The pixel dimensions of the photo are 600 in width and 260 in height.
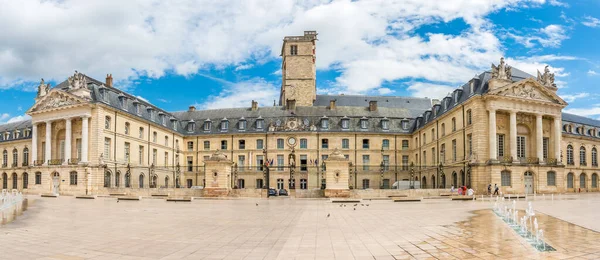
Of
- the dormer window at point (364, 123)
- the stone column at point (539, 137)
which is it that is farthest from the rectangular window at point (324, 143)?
the stone column at point (539, 137)

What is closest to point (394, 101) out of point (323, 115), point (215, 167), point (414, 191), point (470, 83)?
point (323, 115)

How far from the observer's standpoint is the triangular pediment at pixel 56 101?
46.9 m

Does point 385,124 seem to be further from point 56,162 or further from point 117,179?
point 56,162

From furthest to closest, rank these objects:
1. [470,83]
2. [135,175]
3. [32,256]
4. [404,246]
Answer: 1. [135,175]
2. [470,83]
3. [404,246]
4. [32,256]

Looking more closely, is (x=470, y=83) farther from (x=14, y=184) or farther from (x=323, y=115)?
(x=14, y=184)

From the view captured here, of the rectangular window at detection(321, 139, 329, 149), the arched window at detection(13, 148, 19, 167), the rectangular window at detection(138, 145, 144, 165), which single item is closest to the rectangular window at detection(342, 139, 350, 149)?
the rectangular window at detection(321, 139, 329, 149)

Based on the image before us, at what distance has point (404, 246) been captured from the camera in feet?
34.9

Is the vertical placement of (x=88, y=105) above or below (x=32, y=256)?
above

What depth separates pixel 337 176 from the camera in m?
33.6

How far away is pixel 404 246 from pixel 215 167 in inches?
1016

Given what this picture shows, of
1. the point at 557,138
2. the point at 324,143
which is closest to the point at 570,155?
the point at 557,138

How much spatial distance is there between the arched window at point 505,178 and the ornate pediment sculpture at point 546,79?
33.5ft

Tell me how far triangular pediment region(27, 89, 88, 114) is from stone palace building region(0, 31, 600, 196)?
152mm

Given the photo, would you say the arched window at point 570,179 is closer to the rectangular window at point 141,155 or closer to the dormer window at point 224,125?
the dormer window at point 224,125
